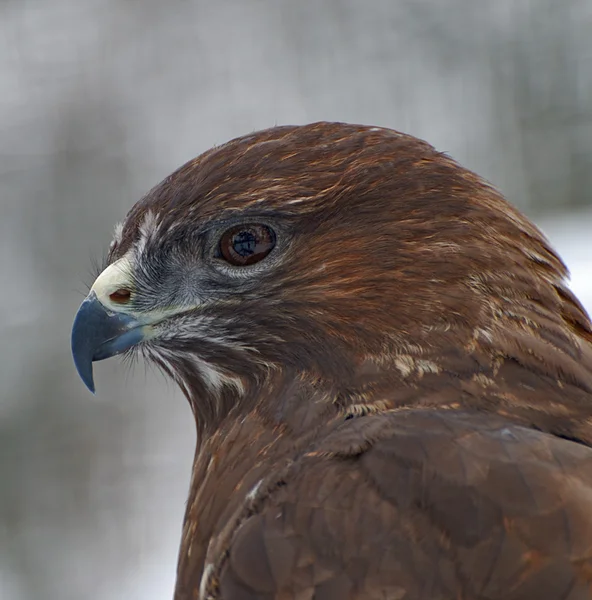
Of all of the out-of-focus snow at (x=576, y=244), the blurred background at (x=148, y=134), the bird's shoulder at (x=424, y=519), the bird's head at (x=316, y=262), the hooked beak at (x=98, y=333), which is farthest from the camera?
the blurred background at (x=148, y=134)

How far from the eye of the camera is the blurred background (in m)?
8.52

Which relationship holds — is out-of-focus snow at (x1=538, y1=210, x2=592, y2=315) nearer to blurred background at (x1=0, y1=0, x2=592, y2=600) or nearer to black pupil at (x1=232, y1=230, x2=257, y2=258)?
blurred background at (x1=0, y1=0, x2=592, y2=600)

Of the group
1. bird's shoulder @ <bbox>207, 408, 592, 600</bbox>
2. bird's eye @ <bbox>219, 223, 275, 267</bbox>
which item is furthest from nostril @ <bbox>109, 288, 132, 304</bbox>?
bird's shoulder @ <bbox>207, 408, 592, 600</bbox>

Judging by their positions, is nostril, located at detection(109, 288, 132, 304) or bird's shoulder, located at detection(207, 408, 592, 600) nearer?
bird's shoulder, located at detection(207, 408, 592, 600)

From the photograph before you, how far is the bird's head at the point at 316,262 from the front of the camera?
2393mm

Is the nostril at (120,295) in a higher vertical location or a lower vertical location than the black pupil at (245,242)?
lower

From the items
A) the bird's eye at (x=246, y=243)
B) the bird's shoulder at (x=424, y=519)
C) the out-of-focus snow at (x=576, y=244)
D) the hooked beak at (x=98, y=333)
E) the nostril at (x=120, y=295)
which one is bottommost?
the out-of-focus snow at (x=576, y=244)

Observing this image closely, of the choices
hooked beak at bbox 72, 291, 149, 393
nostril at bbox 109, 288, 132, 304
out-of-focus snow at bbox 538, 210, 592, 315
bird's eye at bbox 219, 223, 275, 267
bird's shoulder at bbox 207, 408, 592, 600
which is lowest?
out-of-focus snow at bbox 538, 210, 592, 315

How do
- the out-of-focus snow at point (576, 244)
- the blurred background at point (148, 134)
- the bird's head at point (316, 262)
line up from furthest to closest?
the blurred background at point (148, 134), the out-of-focus snow at point (576, 244), the bird's head at point (316, 262)

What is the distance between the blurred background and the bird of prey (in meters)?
5.66

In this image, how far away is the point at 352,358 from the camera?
2414mm

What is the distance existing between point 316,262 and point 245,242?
170 mm

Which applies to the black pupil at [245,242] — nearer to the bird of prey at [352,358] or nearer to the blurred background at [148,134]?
the bird of prey at [352,358]

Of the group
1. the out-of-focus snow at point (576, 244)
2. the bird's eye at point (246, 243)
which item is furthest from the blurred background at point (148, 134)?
the bird's eye at point (246, 243)
